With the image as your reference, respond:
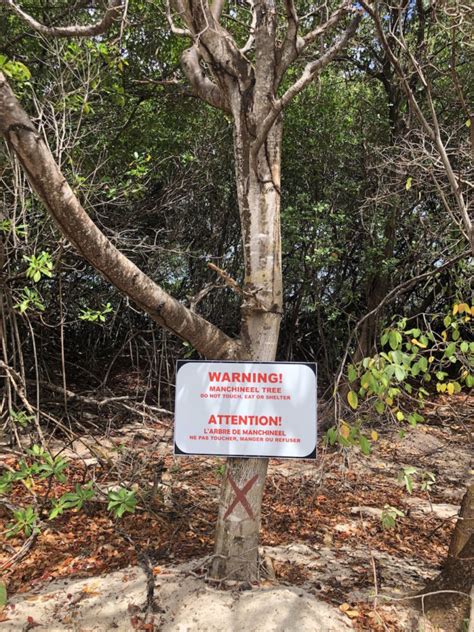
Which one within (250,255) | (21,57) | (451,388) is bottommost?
(451,388)

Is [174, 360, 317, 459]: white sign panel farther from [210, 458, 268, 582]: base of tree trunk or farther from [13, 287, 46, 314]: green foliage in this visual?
[13, 287, 46, 314]: green foliage

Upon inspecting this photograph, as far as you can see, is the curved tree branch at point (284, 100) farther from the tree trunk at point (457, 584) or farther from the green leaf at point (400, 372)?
the tree trunk at point (457, 584)

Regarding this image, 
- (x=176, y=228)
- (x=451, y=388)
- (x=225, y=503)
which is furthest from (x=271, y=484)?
(x=176, y=228)

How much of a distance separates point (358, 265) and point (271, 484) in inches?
161

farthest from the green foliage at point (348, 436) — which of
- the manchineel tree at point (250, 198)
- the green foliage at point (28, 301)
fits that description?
the green foliage at point (28, 301)

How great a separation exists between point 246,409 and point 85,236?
1237mm

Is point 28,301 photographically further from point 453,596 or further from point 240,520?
point 453,596

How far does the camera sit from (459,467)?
627 centimetres

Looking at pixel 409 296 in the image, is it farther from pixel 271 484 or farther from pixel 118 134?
pixel 118 134

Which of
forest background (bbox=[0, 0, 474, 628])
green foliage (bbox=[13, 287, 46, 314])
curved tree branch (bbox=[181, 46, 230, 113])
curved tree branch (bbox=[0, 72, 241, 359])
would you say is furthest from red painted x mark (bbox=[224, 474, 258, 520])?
forest background (bbox=[0, 0, 474, 628])

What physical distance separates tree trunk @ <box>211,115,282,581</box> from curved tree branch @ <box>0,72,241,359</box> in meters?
0.19

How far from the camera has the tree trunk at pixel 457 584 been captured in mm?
2609

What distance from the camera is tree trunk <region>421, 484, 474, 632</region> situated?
2609 millimetres

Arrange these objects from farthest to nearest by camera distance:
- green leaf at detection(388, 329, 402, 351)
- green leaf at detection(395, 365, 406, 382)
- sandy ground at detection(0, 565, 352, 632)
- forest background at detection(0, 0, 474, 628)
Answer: forest background at detection(0, 0, 474, 628)
sandy ground at detection(0, 565, 352, 632)
green leaf at detection(388, 329, 402, 351)
green leaf at detection(395, 365, 406, 382)
